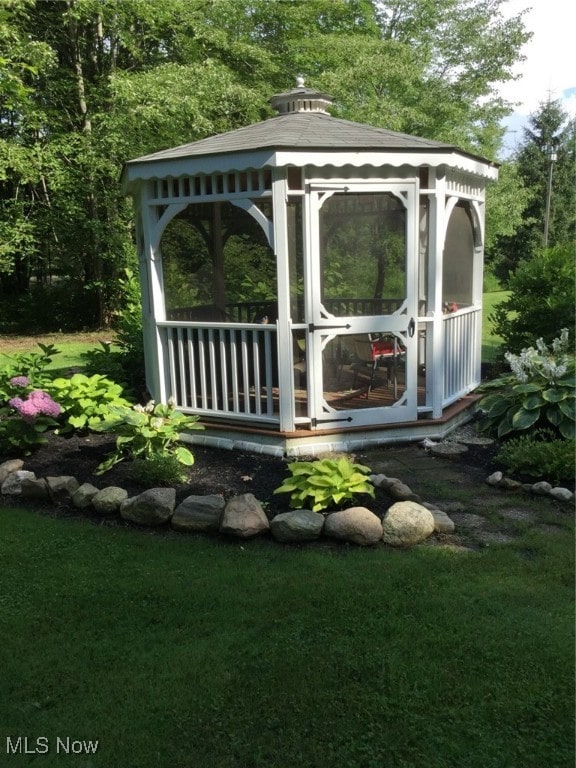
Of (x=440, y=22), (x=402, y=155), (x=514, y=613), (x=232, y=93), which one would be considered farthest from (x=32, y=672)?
(x=440, y=22)

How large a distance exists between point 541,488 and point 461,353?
9.09 ft

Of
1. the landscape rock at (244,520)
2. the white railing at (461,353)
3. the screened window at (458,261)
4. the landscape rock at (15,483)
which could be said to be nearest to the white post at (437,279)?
the white railing at (461,353)

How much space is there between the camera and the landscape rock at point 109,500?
17.1 ft

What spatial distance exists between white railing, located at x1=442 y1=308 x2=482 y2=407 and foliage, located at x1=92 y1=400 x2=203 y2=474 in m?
2.91

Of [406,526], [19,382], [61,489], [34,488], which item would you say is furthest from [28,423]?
[406,526]

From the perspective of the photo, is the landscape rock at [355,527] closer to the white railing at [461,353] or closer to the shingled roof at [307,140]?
the white railing at [461,353]

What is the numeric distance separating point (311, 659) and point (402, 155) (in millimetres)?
4660

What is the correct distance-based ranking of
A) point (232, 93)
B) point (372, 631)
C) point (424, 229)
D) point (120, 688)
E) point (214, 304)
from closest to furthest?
point (120, 688) → point (372, 631) → point (424, 229) → point (214, 304) → point (232, 93)

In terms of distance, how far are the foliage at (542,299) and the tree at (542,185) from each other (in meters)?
22.6

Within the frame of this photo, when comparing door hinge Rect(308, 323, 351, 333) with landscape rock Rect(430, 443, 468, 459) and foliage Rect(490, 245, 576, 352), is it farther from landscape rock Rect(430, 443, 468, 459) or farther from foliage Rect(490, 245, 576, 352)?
foliage Rect(490, 245, 576, 352)

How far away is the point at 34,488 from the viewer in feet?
18.3

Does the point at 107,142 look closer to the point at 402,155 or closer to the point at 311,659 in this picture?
the point at 402,155

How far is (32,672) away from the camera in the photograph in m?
3.28

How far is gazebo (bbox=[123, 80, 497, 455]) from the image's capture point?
6.36 meters
